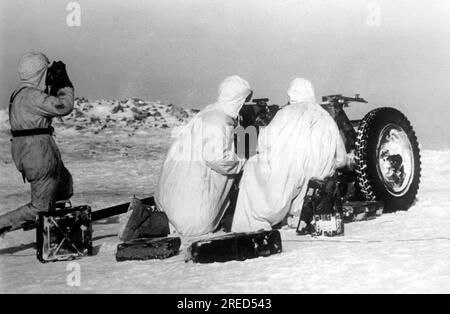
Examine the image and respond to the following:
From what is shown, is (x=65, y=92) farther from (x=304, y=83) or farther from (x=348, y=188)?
(x=348, y=188)

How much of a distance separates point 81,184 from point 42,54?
17.9ft

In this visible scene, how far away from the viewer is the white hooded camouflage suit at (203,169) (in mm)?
6109

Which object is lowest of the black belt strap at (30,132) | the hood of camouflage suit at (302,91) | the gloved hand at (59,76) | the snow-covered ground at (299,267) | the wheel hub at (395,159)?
the snow-covered ground at (299,267)

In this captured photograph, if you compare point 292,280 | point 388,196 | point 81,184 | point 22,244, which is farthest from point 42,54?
→ point 81,184

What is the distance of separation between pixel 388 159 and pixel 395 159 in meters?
0.11

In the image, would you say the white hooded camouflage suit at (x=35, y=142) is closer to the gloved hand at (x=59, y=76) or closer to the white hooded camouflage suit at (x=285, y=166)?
the gloved hand at (x=59, y=76)

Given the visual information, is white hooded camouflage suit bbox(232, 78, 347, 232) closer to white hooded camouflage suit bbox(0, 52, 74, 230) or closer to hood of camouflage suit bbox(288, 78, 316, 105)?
hood of camouflage suit bbox(288, 78, 316, 105)

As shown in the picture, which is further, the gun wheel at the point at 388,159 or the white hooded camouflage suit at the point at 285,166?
the gun wheel at the point at 388,159

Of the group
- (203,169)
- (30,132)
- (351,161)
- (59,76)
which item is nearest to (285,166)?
(203,169)

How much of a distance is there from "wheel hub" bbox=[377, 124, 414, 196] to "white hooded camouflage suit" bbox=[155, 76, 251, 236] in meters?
1.85

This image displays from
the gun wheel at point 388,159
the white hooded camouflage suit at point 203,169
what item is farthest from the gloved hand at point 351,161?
the white hooded camouflage suit at point 203,169

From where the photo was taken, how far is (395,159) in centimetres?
753

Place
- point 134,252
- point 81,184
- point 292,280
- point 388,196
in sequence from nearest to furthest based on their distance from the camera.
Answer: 1. point 292,280
2. point 134,252
3. point 388,196
4. point 81,184

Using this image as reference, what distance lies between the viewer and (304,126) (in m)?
6.38
